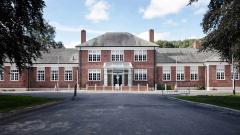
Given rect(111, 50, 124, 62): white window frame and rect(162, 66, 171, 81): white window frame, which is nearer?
rect(111, 50, 124, 62): white window frame

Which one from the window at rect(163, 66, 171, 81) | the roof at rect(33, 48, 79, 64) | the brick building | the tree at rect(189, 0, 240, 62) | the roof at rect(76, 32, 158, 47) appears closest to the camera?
the tree at rect(189, 0, 240, 62)

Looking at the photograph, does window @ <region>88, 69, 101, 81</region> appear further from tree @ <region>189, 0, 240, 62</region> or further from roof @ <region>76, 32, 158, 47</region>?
tree @ <region>189, 0, 240, 62</region>

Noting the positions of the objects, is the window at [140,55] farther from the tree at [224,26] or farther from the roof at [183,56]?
the tree at [224,26]

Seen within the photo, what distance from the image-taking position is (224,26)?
22656mm

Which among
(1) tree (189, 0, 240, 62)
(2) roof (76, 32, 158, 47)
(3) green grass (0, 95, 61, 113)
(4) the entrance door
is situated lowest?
(3) green grass (0, 95, 61, 113)

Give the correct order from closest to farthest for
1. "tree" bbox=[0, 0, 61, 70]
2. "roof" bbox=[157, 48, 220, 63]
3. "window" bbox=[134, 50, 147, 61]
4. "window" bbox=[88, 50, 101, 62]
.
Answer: "tree" bbox=[0, 0, 61, 70] < "window" bbox=[88, 50, 101, 62] < "window" bbox=[134, 50, 147, 61] < "roof" bbox=[157, 48, 220, 63]

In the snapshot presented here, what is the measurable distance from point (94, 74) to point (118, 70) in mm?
4139

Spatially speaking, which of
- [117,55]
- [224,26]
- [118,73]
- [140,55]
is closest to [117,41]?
[117,55]

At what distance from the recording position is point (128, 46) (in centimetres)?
6475

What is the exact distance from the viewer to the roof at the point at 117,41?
64.9 meters

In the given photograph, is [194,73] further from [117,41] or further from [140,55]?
[117,41]

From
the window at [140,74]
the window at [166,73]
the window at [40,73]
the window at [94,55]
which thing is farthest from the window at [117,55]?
the window at [40,73]

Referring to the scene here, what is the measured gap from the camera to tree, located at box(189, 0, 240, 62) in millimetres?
21672

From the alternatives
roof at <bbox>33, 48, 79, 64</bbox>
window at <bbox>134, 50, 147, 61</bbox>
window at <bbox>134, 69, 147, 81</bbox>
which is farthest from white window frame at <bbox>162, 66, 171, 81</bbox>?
roof at <bbox>33, 48, 79, 64</bbox>
